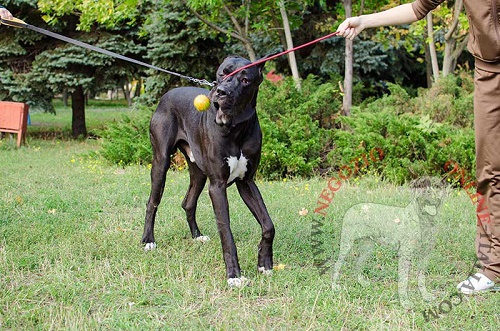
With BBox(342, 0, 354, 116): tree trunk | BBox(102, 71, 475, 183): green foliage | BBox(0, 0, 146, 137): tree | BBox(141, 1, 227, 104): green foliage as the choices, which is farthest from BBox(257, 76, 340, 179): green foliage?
BBox(0, 0, 146, 137): tree

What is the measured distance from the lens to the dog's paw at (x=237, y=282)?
12.2 ft

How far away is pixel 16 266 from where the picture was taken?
4152mm

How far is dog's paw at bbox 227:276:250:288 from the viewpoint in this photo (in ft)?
12.2

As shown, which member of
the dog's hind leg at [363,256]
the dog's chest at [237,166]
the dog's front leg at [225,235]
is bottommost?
the dog's hind leg at [363,256]

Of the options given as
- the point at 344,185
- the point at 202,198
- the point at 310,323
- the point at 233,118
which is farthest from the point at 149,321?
the point at 344,185

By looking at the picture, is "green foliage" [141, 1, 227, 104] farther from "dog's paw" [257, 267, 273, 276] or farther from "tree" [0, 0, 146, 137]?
"dog's paw" [257, 267, 273, 276]

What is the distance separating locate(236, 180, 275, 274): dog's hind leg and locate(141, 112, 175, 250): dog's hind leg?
0.90 m

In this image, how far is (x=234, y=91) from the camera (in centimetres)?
356

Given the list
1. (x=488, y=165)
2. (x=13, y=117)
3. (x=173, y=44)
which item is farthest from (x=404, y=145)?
(x=13, y=117)

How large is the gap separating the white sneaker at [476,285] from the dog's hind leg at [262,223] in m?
1.31

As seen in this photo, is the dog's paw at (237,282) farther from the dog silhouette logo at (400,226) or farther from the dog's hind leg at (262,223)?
the dog silhouette logo at (400,226)

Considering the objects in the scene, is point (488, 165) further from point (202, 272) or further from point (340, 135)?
point (340, 135)

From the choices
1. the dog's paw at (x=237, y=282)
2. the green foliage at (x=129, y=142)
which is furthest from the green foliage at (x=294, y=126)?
the dog's paw at (x=237, y=282)

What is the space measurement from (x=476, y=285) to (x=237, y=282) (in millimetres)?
1589
